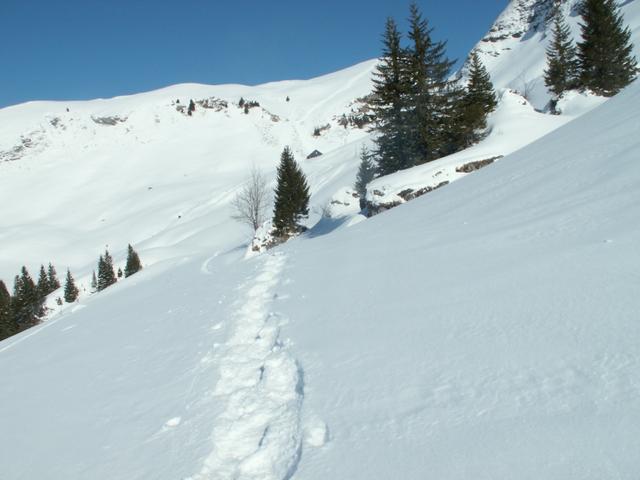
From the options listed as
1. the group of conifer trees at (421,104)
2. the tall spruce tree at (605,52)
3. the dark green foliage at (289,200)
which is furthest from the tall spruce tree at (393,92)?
the tall spruce tree at (605,52)

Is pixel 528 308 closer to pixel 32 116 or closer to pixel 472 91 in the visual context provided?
pixel 472 91

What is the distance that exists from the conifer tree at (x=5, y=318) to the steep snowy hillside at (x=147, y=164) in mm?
9312

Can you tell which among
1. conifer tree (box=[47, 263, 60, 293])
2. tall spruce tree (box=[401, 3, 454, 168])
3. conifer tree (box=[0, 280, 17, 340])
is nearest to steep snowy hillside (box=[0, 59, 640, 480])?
tall spruce tree (box=[401, 3, 454, 168])

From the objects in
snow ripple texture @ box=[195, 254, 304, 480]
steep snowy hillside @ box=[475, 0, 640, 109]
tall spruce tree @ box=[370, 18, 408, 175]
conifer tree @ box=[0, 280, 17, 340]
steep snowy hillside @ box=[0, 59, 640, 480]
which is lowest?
conifer tree @ box=[0, 280, 17, 340]

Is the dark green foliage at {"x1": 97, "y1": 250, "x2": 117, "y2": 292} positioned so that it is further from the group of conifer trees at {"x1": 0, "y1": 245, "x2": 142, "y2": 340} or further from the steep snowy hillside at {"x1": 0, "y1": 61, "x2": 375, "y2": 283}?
the steep snowy hillside at {"x1": 0, "y1": 61, "x2": 375, "y2": 283}

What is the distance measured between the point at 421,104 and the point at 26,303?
6106cm

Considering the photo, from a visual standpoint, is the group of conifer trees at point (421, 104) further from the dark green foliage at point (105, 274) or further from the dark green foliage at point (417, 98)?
the dark green foliage at point (105, 274)

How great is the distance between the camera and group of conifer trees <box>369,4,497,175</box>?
69.4 ft

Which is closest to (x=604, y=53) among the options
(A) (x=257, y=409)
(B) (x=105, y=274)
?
(A) (x=257, y=409)

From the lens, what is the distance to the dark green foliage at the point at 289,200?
3050 centimetres

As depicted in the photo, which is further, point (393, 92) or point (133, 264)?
point (133, 264)

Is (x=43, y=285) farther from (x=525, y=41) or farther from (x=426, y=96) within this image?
(x=525, y=41)

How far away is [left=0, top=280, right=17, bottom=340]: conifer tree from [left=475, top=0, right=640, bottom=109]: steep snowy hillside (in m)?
72.8

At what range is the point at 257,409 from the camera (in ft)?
11.8
